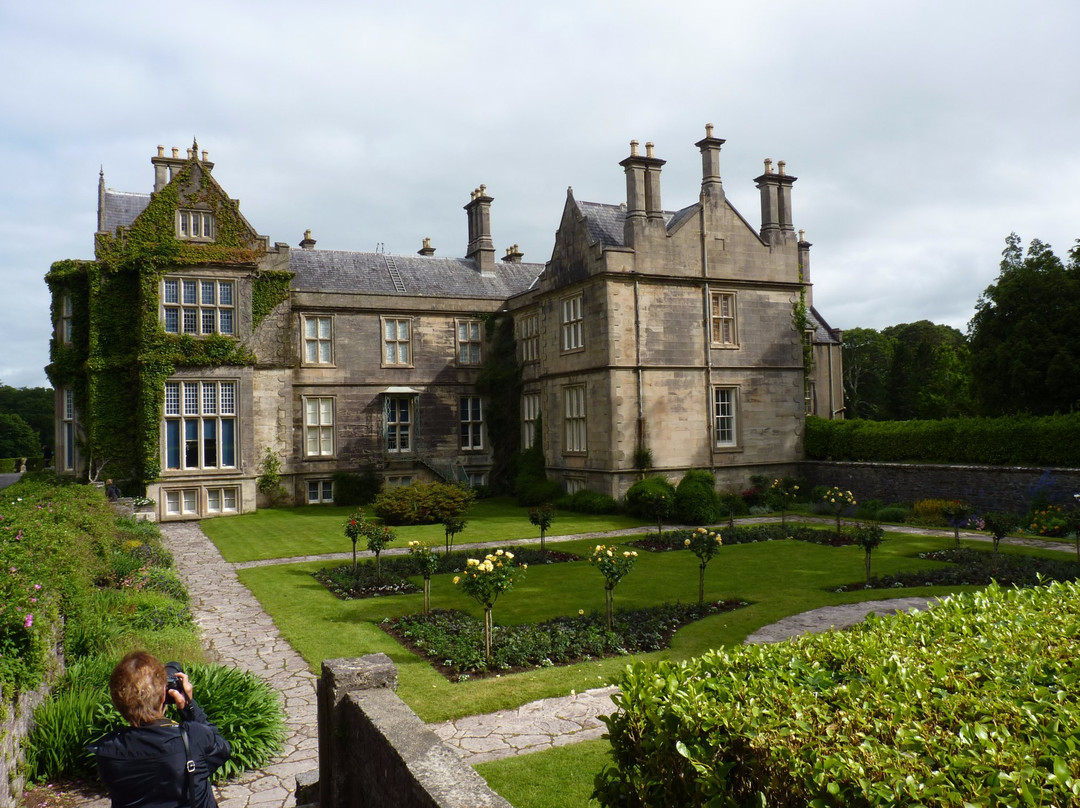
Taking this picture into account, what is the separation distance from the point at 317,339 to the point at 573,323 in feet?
34.9

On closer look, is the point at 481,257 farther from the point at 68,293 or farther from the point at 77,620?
the point at 77,620

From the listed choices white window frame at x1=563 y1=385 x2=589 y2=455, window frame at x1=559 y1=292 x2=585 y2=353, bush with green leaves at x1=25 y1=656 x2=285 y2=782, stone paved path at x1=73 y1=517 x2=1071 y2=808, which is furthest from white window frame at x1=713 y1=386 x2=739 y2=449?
bush with green leaves at x1=25 y1=656 x2=285 y2=782

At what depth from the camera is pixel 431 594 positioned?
1452 centimetres

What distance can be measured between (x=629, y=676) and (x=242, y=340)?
1026 inches

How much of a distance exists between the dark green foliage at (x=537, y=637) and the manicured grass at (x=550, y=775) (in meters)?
2.64

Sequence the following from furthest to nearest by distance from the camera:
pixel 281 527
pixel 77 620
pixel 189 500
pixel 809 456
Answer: pixel 809 456 < pixel 189 500 < pixel 281 527 < pixel 77 620

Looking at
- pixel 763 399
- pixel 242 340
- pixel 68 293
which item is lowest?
pixel 763 399

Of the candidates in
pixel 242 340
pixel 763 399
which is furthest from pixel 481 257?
pixel 763 399

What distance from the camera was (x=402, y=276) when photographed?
34562 mm

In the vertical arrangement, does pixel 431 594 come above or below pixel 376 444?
below

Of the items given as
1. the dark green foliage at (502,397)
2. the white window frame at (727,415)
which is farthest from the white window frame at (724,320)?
the dark green foliage at (502,397)

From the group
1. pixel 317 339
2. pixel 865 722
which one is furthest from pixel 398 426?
pixel 865 722

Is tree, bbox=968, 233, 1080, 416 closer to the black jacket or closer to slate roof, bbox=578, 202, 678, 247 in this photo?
slate roof, bbox=578, 202, 678, 247

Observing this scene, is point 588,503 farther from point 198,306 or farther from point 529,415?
point 198,306
